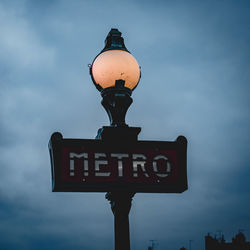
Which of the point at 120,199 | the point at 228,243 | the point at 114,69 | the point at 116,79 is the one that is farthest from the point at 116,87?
the point at 228,243

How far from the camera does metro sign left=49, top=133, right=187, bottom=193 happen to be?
167 inches

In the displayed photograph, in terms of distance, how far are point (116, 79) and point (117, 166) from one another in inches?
38.5

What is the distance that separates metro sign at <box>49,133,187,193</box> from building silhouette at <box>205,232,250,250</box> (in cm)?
5203

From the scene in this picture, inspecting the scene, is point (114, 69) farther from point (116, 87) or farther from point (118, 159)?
point (118, 159)

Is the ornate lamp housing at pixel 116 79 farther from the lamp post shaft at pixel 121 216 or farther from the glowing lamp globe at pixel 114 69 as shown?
the lamp post shaft at pixel 121 216

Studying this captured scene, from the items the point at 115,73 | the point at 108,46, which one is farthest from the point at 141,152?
the point at 108,46

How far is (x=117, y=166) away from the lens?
14.4ft

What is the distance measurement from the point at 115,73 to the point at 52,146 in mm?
1093

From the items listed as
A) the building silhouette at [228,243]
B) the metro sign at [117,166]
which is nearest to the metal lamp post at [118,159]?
the metro sign at [117,166]

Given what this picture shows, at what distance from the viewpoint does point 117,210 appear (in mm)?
4277

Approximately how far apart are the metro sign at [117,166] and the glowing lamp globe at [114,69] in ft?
2.39

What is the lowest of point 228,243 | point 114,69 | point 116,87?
point 116,87

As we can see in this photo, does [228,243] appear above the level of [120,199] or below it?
above

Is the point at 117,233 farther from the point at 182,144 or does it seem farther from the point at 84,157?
the point at 182,144
